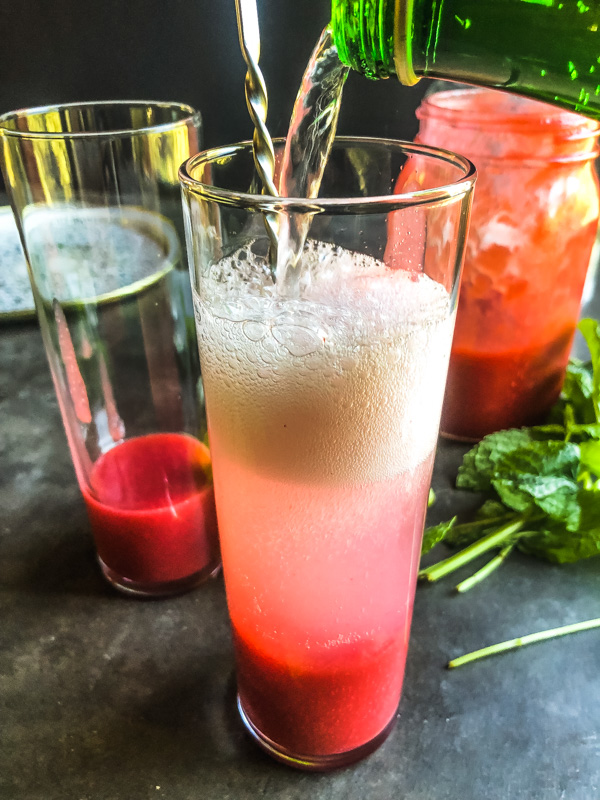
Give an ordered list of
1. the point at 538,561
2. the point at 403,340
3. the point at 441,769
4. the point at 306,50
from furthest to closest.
Result: the point at 306,50, the point at 538,561, the point at 441,769, the point at 403,340

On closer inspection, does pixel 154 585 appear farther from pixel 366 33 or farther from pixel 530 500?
pixel 366 33

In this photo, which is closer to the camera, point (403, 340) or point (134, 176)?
point (403, 340)

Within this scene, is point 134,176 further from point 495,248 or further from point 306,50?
point 306,50

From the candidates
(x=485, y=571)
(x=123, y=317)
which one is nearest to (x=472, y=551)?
(x=485, y=571)

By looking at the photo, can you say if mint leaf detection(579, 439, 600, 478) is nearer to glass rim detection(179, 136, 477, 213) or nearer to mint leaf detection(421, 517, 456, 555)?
mint leaf detection(421, 517, 456, 555)

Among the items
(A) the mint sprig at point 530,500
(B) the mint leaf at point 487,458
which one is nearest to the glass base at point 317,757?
(A) the mint sprig at point 530,500

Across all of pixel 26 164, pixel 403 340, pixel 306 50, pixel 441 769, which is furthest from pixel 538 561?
pixel 306 50
